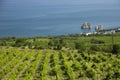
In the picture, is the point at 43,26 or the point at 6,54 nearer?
the point at 6,54

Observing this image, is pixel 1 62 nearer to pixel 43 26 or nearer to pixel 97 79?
pixel 97 79

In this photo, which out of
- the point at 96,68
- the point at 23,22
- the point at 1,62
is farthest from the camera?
the point at 23,22

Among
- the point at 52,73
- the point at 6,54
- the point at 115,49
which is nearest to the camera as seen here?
the point at 52,73

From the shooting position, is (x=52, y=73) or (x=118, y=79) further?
(x=52, y=73)

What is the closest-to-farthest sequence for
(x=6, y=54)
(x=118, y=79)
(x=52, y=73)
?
(x=118, y=79), (x=52, y=73), (x=6, y=54)

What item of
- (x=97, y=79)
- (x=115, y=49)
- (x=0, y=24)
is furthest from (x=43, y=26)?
(x=97, y=79)

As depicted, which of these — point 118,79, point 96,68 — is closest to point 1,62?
point 96,68

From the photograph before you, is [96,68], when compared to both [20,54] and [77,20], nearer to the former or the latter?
[20,54]

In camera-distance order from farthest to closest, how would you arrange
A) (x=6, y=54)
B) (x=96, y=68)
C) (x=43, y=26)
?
(x=43, y=26) < (x=6, y=54) < (x=96, y=68)
